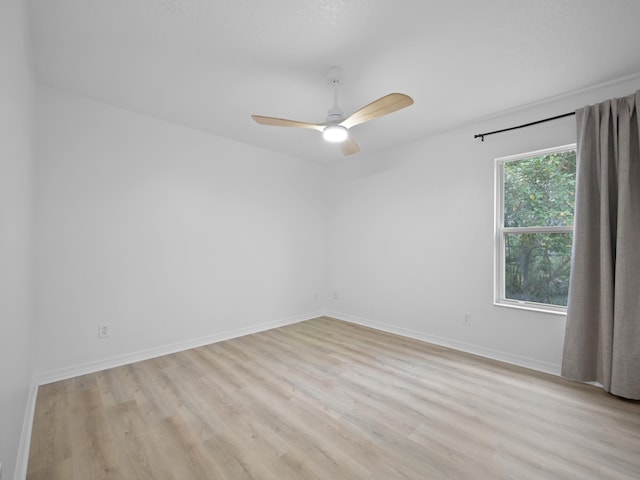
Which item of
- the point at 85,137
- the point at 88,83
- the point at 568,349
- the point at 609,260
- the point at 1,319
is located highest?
the point at 88,83

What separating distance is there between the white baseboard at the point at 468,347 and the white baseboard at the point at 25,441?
354cm

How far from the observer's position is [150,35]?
1920mm

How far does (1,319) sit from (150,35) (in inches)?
73.6

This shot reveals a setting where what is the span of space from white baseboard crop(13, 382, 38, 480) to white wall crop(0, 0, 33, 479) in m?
0.10

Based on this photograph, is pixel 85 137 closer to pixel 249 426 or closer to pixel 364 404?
pixel 249 426

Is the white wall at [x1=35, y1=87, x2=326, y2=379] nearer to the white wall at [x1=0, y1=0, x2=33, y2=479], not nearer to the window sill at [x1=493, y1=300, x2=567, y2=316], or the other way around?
the white wall at [x1=0, y1=0, x2=33, y2=479]

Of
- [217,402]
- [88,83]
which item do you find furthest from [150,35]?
[217,402]

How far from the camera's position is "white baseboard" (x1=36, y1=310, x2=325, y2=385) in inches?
100

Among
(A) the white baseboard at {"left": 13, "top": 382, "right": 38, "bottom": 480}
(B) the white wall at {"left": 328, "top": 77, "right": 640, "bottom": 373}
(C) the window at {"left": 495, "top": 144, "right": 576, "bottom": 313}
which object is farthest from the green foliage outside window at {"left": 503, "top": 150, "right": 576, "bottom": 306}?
(A) the white baseboard at {"left": 13, "top": 382, "right": 38, "bottom": 480}

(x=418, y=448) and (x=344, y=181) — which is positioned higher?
(x=344, y=181)

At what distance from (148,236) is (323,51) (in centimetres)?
253

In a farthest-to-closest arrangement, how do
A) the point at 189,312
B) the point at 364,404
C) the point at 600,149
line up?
1. the point at 189,312
2. the point at 600,149
3. the point at 364,404

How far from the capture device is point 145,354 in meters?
3.04

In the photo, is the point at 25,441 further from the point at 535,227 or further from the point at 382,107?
the point at 535,227
